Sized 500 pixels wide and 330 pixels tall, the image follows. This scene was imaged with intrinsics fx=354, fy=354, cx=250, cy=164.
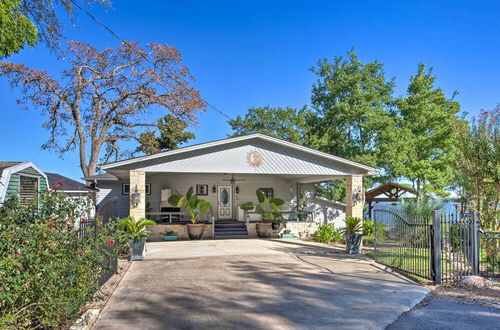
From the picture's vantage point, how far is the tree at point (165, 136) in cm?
2548

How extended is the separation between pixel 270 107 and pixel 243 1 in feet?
41.2

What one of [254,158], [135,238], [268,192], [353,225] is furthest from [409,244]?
[268,192]

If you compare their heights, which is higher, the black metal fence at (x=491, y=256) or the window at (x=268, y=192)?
the window at (x=268, y=192)

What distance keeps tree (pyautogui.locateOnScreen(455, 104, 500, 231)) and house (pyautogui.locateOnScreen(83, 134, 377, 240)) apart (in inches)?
138

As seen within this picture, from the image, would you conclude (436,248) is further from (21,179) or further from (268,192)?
(21,179)

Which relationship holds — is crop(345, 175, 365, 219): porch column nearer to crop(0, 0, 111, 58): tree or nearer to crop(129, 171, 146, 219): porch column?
crop(129, 171, 146, 219): porch column

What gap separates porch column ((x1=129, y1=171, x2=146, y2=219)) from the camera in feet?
37.9

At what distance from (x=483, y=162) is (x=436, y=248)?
3825 millimetres

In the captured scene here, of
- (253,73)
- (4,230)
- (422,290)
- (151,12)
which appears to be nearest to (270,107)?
(253,73)

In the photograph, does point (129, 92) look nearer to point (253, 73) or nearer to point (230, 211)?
point (253, 73)

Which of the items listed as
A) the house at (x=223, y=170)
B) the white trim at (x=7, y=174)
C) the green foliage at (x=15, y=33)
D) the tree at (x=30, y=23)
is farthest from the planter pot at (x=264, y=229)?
the green foliage at (x=15, y=33)

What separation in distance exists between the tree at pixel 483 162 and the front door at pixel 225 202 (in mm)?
10609

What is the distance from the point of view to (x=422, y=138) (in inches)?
878

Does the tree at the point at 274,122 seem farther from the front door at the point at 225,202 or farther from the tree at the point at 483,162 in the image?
the tree at the point at 483,162
